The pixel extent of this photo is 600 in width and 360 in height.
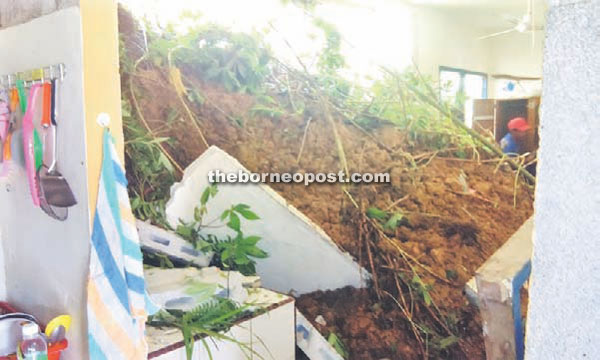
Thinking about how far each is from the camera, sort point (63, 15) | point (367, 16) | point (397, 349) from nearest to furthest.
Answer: point (63, 15)
point (397, 349)
point (367, 16)

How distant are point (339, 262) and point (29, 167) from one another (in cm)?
138

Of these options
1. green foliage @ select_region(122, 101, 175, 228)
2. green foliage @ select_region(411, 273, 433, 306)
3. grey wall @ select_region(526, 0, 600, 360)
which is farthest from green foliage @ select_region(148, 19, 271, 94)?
grey wall @ select_region(526, 0, 600, 360)

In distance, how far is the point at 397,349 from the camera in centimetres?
199

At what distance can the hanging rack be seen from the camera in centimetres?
99

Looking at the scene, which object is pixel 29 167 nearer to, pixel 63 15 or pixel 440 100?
pixel 63 15

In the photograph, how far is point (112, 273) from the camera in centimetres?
97

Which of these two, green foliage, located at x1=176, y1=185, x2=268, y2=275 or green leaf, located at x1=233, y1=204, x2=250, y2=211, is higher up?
green leaf, located at x1=233, y1=204, x2=250, y2=211

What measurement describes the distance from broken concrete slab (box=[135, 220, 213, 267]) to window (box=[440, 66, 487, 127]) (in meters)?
1.23

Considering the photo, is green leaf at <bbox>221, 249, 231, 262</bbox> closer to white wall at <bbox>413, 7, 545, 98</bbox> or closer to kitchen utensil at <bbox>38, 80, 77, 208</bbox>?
kitchen utensil at <bbox>38, 80, 77, 208</bbox>

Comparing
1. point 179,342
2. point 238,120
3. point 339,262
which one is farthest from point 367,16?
point 179,342

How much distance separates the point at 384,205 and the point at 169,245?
39.2 inches

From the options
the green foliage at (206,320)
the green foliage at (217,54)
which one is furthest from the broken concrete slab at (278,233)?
the green foliage at (206,320)

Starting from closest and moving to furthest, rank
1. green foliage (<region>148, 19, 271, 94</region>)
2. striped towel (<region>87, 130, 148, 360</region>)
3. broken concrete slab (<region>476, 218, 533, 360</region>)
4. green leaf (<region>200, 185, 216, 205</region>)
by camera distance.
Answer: broken concrete slab (<region>476, 218, 533, 360</region>)
striped towel (<region>87, 130, 148, 360</region>)
green leaf (<region>200, 185, 216, 205</region>)
green foliage (<region>148, 19, 271, 94</region>)

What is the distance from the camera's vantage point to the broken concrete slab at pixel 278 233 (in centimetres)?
198
